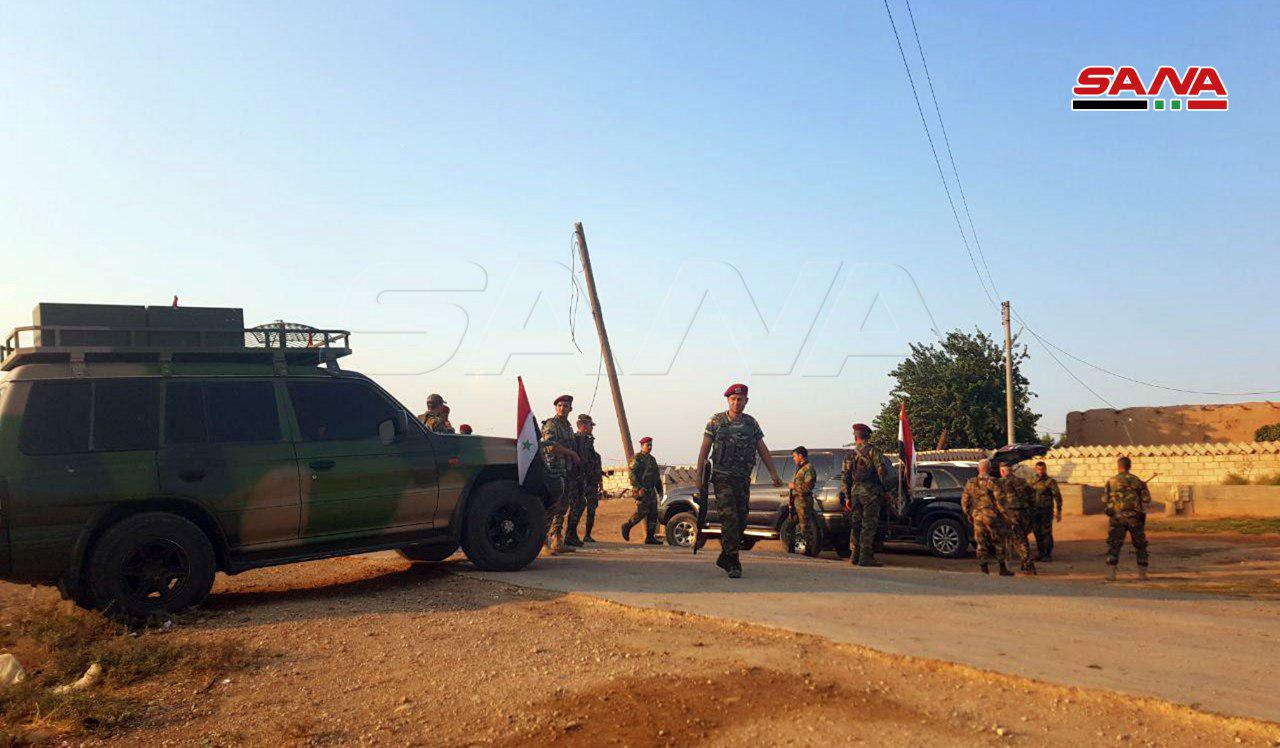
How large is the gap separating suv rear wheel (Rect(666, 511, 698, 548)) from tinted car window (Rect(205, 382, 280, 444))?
912 centimetres

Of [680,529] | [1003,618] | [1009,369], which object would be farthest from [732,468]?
[1009,369]

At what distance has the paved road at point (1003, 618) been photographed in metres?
4.98

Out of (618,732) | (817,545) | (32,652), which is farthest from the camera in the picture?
(817,545)

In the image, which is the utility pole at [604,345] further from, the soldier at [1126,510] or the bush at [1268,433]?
the bush at [1268,433]

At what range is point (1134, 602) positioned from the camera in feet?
26.4

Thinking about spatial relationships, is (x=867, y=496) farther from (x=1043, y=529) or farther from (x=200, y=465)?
(x=200, y=465)

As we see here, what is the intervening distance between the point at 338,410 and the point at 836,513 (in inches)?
345

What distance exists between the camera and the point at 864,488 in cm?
1234

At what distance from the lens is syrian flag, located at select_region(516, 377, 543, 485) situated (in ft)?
30.3

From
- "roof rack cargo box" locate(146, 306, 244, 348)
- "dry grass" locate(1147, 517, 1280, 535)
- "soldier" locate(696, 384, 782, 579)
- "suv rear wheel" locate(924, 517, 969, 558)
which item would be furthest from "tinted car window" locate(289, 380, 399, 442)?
"dry grass" locate(1147, 517, 1280, 535)

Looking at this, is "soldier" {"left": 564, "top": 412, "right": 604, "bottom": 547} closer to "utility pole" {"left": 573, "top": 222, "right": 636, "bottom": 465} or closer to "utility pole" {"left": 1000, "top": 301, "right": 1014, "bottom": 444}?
"utility pole" {"left": 573, "top": 222, "right": 636, "bottom": 465}

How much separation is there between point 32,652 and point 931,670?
19.7 feet

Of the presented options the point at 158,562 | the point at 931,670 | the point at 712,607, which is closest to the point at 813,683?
the point at 931,670

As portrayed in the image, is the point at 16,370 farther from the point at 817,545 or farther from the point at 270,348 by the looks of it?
the point at 817,545
